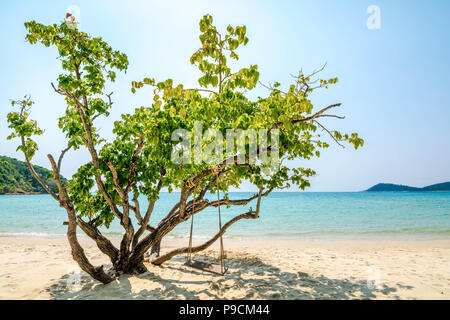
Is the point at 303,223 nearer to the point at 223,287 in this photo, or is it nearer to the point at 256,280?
the point at 256,280

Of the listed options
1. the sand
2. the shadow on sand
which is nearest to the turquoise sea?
the sand

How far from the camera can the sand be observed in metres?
4.06

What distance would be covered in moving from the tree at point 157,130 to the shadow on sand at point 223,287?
0.38 metres

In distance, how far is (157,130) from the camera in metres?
3.12

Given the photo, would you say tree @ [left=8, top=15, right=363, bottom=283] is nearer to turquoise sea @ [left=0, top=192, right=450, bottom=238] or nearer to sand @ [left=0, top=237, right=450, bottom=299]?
sand @ [left=0, top=237, right=450, bottom=299]

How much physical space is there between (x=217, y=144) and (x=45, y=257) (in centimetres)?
687

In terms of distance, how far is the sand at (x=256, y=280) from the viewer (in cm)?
406

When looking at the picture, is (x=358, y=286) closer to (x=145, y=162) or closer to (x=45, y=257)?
(x=145, y=162)

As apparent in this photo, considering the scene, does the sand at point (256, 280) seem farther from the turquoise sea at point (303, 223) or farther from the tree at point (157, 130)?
the turquoise sea at point (303, 223)

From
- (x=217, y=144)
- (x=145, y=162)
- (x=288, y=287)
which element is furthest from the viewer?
(x=145, y=162)

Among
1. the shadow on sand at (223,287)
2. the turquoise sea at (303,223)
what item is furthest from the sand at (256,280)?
the turquoise sea at (303,223)

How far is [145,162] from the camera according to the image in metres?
4.75

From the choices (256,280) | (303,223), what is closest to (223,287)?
(256,280)

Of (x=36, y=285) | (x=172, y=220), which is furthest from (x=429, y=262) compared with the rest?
(x=36, y=285)
